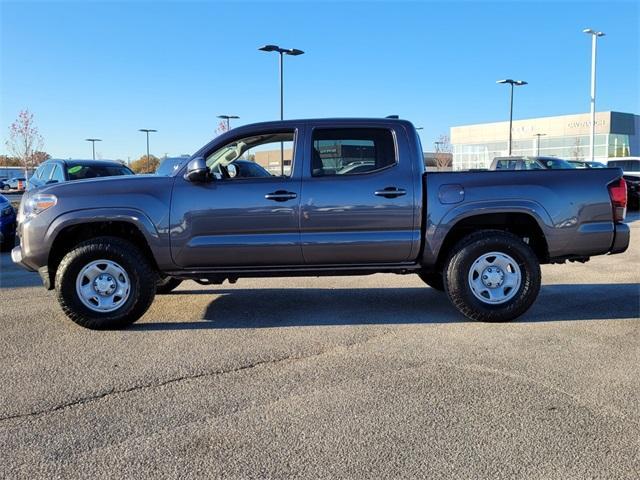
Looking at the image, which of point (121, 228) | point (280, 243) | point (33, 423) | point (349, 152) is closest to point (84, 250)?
point (121, 228)

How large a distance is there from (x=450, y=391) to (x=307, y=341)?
1505mm

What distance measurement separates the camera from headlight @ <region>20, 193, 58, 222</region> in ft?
17.5

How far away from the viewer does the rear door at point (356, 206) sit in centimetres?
541

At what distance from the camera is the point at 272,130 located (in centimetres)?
567

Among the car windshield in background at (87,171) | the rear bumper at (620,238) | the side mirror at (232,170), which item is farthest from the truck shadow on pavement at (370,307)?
the car windshield in background at (87,171)

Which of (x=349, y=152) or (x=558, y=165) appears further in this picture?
(x=558, y=165)

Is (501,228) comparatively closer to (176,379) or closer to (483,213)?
(483,213)

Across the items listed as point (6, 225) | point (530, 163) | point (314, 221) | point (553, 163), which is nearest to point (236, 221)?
point (314, 221)

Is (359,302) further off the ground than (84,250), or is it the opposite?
(84,250)

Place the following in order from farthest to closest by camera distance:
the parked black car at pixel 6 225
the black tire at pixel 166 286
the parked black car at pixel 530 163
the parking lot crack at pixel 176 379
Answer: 1. the parked black car at pixel 530 163
2. the parked black car at pixel 6 225
3. the black tire at pixel 166 286
4. the parking lot crack at pixel 176 379

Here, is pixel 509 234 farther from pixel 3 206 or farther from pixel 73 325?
pixel 3 206

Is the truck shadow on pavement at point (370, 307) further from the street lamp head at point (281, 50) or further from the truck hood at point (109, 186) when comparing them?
the street lamp head at point (281, 50)

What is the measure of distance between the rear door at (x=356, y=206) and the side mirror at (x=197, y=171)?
915 millimetres

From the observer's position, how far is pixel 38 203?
17.6 ft
